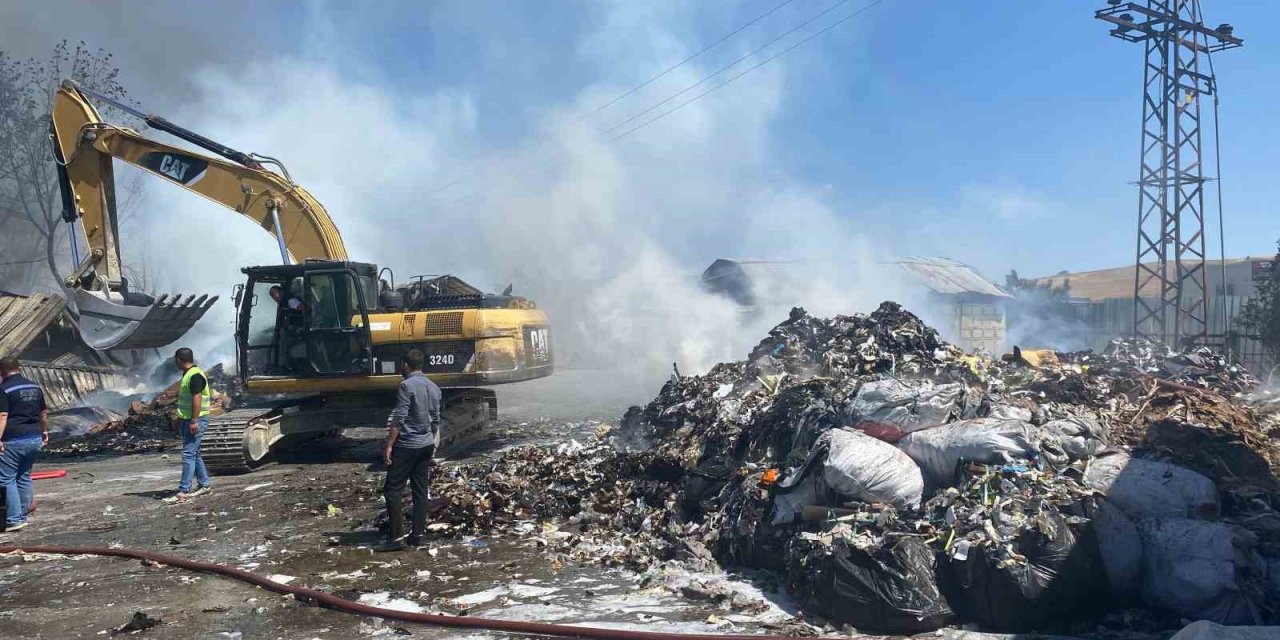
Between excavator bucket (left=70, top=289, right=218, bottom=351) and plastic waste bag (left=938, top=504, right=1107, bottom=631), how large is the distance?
37.7 ft

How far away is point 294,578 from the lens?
235 inches

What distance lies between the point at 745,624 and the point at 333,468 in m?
7.04

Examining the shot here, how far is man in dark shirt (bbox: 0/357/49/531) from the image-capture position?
7.24 meters

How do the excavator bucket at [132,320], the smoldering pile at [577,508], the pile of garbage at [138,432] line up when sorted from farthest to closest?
the pile of garbage at [138,432]
the excavator bucket at [132,320]
the smoldering pile at [577,508]

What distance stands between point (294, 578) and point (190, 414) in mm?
3300

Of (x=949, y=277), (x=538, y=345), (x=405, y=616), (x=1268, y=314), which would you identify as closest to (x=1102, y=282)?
(x=949, y=277)

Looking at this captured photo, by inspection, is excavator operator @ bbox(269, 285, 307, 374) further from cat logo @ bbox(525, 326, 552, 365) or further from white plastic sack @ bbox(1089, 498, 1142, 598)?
white plastic sack @ bbox(1089, 498, 1142, 598)

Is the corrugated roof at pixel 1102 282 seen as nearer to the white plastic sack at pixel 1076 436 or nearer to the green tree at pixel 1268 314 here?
the green tree at pixel 1268 314

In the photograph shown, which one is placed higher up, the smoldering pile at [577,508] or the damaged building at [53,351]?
the damaged building at [53,351]

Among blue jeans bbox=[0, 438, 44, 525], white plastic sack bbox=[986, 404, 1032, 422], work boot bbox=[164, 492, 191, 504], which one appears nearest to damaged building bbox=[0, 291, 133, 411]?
work boot bbox=[164, 492, 191, 504]

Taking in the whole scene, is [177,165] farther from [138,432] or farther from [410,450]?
[410,450]

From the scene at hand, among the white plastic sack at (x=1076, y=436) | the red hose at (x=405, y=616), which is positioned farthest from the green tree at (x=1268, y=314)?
the red hose at (x=405, y=616)

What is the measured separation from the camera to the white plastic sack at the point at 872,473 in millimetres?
5602

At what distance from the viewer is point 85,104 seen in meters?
11.4
